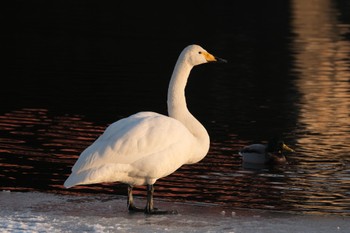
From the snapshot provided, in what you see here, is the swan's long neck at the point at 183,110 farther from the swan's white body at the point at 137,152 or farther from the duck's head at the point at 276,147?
the duck's head at the point at 276,147

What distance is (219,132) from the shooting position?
19.7 m

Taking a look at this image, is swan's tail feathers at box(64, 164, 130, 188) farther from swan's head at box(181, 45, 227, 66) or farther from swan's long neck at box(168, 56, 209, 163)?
swan's head at box(181, 45, 227, 66)

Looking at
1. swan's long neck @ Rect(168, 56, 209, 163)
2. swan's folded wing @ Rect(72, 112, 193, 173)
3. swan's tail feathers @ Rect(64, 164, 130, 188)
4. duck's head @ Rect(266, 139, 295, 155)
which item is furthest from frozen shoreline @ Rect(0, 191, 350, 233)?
duck's head @ Rect(266, 139, 295, 155)

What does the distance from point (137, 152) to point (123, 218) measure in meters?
0.73

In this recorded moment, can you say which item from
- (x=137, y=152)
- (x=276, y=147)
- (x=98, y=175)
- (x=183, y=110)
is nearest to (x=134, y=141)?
(x=137, y=152)

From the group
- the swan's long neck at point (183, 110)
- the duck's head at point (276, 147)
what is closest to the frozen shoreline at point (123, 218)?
the swan's long neck at point (183, 110)

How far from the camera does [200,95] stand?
Result: 24875 mm

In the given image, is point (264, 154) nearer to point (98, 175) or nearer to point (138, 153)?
point (138, 153)

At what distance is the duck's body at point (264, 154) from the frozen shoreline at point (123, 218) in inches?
183

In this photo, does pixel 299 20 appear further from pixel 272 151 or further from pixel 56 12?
pixel 272 151

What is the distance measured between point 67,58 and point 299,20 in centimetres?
1938

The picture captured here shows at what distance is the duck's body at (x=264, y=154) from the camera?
17156mm

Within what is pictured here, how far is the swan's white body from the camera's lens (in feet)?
37.0

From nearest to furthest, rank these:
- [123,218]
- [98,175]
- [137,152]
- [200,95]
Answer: [98,175]
[123,218]
[137,152]
[200,95]
